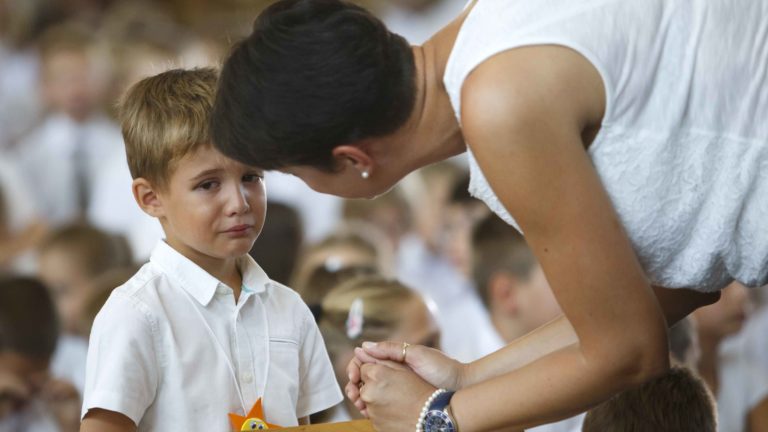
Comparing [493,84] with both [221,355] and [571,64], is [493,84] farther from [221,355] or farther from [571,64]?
[221,355]

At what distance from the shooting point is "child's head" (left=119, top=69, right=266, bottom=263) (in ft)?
6.90

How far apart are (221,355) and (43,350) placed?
231 centimetres

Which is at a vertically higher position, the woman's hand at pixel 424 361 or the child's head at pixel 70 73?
the child's head at pixel 70 73

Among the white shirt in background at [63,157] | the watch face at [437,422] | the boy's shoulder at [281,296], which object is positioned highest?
the white shirt in background at [63,157]

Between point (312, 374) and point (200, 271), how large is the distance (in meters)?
0.33

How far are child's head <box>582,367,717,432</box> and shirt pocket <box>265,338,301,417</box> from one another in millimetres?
586

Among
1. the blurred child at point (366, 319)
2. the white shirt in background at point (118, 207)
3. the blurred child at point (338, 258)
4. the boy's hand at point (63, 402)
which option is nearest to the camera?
the blurred child at point (366, 319)

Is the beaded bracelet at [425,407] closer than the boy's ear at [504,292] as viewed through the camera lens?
Yes

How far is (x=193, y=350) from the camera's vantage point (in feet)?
6.73

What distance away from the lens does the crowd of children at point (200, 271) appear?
6.81ft

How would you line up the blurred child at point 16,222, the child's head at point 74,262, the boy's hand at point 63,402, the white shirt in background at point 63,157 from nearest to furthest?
1. the boy's hand at point 63,402
2. the child's head at point 74,262
3. the blurred child at point 16,222
4. the white shirt in background at point 63,157

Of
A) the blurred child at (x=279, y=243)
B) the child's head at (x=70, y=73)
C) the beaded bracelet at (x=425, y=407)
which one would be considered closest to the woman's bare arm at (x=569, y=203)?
the beaded bracelet at (x=425, y=407)

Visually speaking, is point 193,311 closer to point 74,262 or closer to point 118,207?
point 74,262

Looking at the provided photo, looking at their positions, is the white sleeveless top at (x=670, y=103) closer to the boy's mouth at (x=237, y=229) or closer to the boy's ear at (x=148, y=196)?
the boy's mouth at (x=237, y=229)
